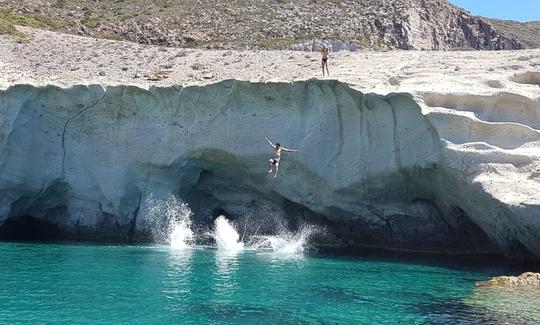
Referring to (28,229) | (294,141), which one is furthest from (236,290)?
(28,229)

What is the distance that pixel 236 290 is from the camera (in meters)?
15.4

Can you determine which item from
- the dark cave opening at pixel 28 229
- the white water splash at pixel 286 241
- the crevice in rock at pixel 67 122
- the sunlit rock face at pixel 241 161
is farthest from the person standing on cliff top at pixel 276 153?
the dark cave opening at pixel 28 229

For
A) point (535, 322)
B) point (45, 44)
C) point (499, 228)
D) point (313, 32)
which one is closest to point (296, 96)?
point (499, 228)

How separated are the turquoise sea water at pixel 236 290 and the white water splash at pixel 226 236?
256 centimetres

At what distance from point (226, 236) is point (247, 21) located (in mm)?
31423

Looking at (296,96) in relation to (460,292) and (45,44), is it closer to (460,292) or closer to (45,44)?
(460,292)

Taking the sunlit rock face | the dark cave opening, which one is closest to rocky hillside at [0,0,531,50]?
the dark cave opening

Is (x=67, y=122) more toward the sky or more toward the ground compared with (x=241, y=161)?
more toward the sky

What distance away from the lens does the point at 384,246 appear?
24750 mm

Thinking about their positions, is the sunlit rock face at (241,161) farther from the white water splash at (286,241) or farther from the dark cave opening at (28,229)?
the white water splash at (286,241)

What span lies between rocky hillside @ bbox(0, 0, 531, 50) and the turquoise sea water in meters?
29.4

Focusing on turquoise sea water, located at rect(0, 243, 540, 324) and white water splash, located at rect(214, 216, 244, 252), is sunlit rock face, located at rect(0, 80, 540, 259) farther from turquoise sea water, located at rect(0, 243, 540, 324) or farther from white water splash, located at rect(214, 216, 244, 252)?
turquoise sea water, located at rect(0, 243, 540, 324)

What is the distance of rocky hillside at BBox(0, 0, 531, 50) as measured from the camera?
164 feet

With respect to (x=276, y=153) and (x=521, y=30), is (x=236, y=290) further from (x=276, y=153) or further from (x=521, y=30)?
(x=521, y=30)
